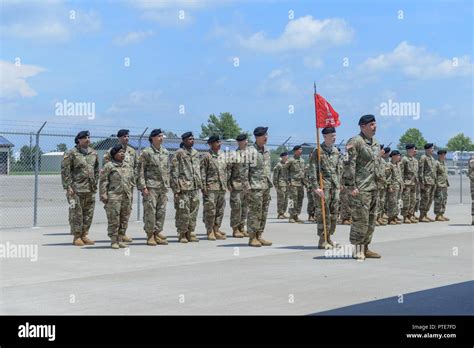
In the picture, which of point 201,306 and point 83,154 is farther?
point 83,154

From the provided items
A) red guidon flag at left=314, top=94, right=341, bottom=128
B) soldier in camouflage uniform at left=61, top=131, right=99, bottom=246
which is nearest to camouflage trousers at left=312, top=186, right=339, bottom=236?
red guidon flag at left=314, top=94, right=341, bottom=128

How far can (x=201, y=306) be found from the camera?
293 inches

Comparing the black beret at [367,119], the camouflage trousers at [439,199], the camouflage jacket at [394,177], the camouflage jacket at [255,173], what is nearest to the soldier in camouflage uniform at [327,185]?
the camouflage jacket at [255,173]

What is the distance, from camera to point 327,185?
12.8 metres

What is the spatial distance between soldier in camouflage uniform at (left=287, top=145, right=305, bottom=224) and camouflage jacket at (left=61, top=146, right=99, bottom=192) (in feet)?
25.9

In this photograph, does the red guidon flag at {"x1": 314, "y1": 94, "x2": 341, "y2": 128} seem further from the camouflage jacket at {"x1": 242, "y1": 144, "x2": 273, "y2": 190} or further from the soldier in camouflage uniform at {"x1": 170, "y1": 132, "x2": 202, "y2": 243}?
the soldier in camouflage uniform at {"x1": 170, "y1": 132, "x2": 202, "y2": 243}

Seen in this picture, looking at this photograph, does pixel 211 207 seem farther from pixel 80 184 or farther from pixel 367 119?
pixel 367 119

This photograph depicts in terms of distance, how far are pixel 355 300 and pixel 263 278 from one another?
6.18 feet

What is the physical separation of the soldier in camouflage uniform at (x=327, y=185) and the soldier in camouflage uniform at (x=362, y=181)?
4.19 feet

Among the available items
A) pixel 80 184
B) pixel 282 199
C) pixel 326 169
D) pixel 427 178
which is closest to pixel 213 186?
pixel 80 184

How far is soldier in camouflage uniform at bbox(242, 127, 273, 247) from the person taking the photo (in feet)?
42.8
